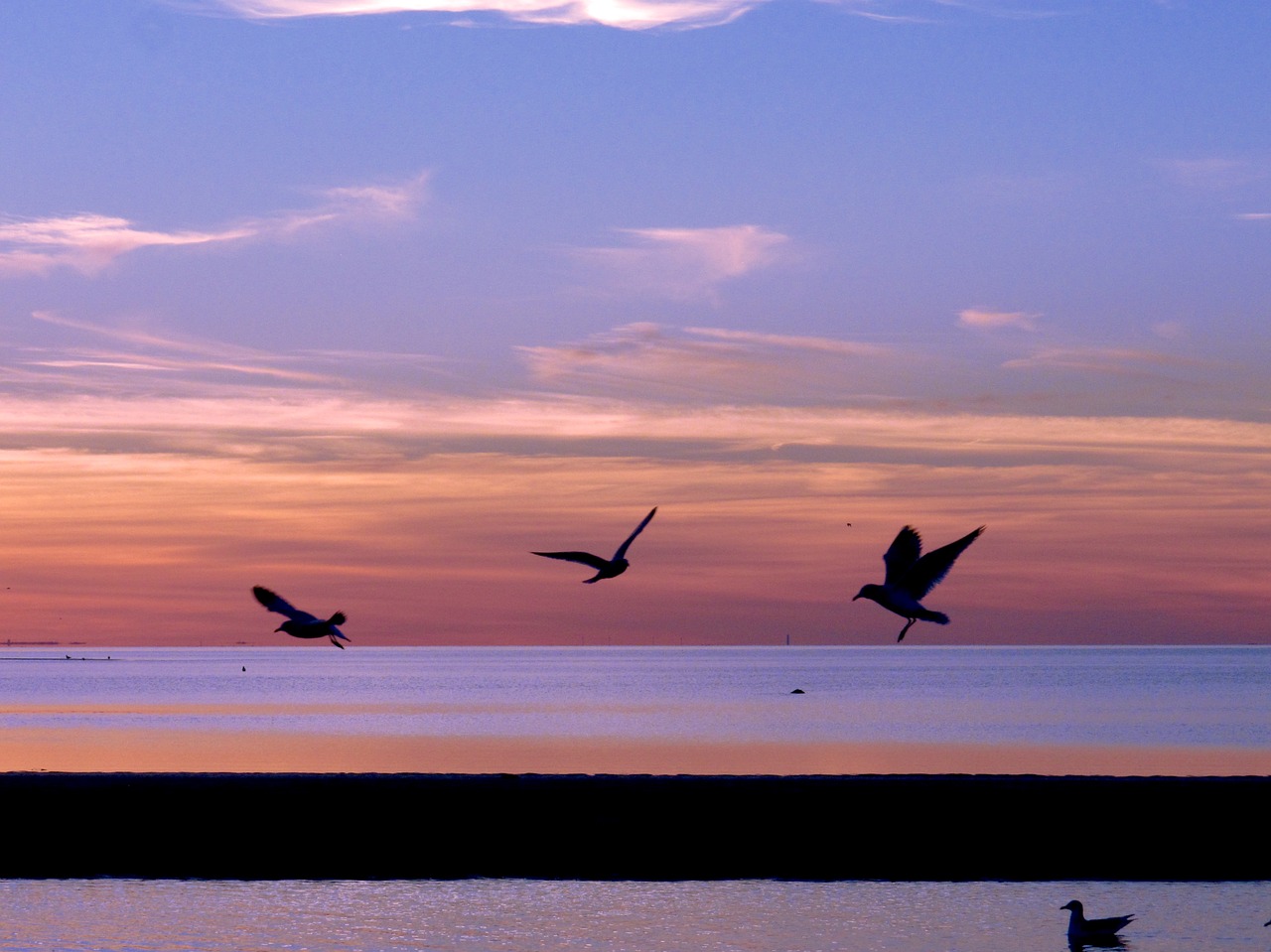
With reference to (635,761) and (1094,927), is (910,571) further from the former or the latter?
(635,761)

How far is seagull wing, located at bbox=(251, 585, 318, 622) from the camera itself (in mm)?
27770

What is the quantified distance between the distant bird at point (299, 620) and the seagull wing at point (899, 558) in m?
9.03

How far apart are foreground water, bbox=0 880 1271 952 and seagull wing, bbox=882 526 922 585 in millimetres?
6616

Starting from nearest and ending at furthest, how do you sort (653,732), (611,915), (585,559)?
(585,559) < (611,915) < (653,732)

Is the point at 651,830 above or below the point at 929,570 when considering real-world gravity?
below

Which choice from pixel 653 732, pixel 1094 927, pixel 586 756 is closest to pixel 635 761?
pixel 586 756

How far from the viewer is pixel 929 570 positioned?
66.9 ft

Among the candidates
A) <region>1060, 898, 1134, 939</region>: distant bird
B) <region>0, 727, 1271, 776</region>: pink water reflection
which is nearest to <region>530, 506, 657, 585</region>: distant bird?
<region>1060, 898, 1134, 939</region>: distant bird

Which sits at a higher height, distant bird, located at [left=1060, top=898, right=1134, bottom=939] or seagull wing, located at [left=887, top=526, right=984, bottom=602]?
seagull wing, located at [left=887, top=526, right=984, bottom=602]

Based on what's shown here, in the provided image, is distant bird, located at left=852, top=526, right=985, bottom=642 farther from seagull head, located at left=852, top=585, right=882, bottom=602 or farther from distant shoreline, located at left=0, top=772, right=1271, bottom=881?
distant shoreline, located at left=0, top=772, right=1271, bottom=881

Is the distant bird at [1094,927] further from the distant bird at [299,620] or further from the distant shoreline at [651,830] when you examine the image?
the distant bird at [299,620]

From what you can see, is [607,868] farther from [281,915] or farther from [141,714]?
[141,714]

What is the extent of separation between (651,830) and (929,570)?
1251 centimetres

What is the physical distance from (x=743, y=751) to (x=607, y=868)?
42.4 meters
